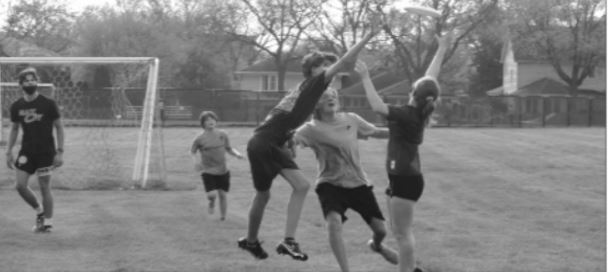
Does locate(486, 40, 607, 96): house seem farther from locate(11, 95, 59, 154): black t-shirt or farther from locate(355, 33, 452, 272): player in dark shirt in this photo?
locate(355, 33, 452, 272): player in dark shirt

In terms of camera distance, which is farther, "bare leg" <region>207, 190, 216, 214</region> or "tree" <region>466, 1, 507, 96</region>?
"tree" <region>466, 1, 507, 96</region>

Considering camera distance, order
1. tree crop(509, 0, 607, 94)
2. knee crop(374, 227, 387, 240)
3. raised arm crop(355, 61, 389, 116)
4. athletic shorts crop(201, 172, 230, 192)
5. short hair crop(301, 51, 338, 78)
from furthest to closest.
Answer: tree crop(509, 0, 607, 94) → athletic shorts crop(201, 172, 230, 192) → knee crop(374, 227, 387, 240) → short hair crop(301, 51, 338, 78) → raised arm crop(355, 61, 389, 116)

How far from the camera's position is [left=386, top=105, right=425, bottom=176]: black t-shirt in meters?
8.00

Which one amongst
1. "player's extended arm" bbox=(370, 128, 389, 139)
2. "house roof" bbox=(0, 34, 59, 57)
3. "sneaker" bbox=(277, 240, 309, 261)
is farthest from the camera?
"house roof" bbox=(0, 34, 59, 57)

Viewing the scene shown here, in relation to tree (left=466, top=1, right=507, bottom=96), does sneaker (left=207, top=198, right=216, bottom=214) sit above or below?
below

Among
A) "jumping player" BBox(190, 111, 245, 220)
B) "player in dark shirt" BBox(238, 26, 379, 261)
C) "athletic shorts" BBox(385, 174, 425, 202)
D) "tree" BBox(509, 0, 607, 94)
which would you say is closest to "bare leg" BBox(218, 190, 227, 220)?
"jumping player" BBox(190, 111, 245, 220)

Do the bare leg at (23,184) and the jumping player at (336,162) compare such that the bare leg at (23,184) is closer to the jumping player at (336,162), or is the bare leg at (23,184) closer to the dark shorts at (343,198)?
the jumping player at (336,162)

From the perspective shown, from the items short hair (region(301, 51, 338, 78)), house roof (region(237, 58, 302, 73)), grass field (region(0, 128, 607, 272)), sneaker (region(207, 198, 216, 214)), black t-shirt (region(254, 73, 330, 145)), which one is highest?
house roof (region(237, 58, 302, 73))

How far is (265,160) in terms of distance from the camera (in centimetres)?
848

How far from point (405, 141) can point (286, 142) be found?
1179 millimetres

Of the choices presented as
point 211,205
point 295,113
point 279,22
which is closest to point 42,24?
point 279,22

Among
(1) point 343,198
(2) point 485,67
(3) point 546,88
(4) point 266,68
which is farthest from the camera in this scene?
Result: (4) point 266,68

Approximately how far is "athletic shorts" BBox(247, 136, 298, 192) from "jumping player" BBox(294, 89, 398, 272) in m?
0.33

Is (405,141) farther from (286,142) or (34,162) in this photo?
(34,162)
